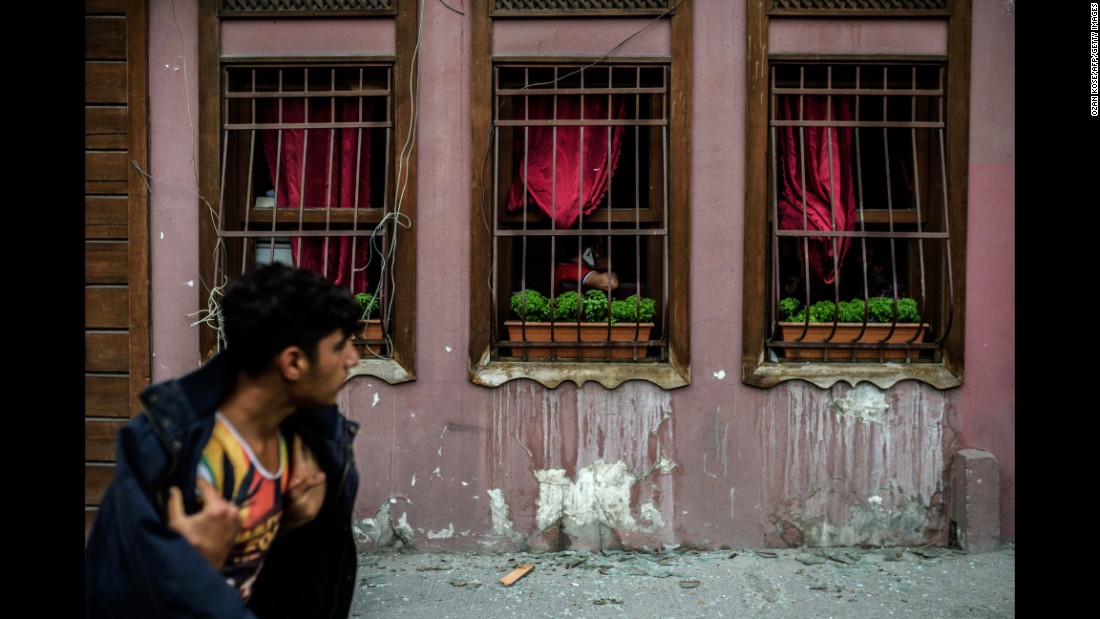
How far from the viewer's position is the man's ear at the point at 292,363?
196 cm

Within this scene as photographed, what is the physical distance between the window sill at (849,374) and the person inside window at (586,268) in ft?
3.37

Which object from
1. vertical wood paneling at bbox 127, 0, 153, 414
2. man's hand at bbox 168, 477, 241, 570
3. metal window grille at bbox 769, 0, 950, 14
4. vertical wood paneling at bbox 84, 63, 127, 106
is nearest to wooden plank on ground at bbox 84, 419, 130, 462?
vertical wood paneling at bbox 127, 0, 153, 414

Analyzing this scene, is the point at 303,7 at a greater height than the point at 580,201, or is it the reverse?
the point at 303,7

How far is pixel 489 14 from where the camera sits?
4895mm

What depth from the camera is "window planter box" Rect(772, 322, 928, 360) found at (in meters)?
4.96

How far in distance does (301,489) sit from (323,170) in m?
3.39

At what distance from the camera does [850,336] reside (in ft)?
16.4

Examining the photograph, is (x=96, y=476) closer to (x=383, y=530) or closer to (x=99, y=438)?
(x=99, y=438)

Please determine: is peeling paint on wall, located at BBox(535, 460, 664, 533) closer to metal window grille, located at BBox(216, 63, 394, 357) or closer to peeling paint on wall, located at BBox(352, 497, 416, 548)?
peeling paint on wall, located at BBox(352, 497, 416, 548)

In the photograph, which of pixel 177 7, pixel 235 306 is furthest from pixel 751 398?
pixel 177 7

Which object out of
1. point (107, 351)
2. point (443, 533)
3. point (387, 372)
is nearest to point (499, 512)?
point (443, 533)

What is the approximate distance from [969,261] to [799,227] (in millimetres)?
1006

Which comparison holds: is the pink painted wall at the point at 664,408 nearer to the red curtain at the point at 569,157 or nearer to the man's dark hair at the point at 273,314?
the red curtain at the point at 569,157

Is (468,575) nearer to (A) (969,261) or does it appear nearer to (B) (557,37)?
(B) (557,37)
